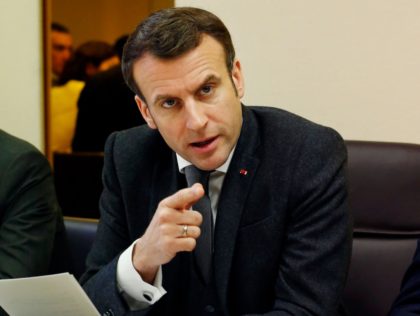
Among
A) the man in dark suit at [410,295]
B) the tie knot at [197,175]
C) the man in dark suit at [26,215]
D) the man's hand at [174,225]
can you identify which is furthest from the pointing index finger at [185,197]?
the man in dark suit at [26,215]

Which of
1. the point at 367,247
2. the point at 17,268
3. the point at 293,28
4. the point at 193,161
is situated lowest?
the point at 17,268

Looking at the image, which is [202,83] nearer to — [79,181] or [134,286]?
[134,286]

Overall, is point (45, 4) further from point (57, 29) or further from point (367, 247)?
point (367, 247)

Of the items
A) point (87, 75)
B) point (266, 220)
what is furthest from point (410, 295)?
point (87, 75)

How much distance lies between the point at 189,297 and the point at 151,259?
0.76 ft

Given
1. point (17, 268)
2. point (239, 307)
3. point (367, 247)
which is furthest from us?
point (17, 268)

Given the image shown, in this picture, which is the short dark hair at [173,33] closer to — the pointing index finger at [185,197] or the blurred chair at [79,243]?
the pointing index finger at [185,197]

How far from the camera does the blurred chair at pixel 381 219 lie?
1.74 m

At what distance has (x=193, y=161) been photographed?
153 cm

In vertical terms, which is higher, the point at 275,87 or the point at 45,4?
the point at 45,4

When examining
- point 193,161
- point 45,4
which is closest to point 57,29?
point 45,4

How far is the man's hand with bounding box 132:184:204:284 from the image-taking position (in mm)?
1345

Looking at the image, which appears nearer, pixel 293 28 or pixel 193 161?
pixel 193 161

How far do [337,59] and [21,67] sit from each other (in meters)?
1.55
